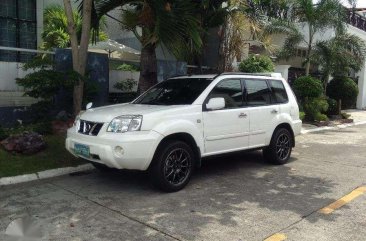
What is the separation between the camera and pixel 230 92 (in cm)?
649

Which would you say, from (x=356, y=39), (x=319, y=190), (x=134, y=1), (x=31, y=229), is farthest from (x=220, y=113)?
(x=356, y=39)

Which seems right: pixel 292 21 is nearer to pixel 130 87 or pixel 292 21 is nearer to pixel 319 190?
pixel 130 87

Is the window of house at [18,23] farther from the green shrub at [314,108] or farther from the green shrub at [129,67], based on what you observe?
the green shrub at [314,108]

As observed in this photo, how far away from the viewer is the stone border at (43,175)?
19.5ft

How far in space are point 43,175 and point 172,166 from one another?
2232 mm

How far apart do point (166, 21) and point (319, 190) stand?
3971 millimetres

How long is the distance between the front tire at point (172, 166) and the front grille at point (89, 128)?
0.89 meters

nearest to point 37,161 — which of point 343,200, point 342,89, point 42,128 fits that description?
point 42,128

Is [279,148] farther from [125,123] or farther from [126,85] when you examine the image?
[126,85]

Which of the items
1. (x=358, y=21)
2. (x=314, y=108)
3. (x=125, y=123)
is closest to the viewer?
(x=125, y=123)

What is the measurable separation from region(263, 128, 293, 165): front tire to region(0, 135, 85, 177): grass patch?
3362 millimetres

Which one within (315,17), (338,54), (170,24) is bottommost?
(170,24)

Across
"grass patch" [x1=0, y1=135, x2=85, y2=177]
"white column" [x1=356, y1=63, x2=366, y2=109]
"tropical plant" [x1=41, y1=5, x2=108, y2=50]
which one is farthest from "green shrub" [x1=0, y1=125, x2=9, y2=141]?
"white column" [x1=356, y1=63, x2=366, y2=109]

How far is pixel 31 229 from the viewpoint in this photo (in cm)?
149
